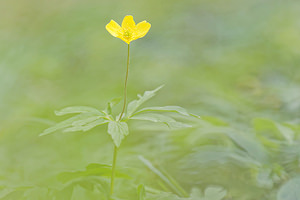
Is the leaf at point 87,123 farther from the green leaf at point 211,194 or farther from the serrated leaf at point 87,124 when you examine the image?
the green leaf at point 211,194

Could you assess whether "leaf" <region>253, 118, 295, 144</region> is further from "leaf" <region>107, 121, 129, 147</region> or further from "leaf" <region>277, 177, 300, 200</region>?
"leaf" <region>107, 121, 129, 147</region>

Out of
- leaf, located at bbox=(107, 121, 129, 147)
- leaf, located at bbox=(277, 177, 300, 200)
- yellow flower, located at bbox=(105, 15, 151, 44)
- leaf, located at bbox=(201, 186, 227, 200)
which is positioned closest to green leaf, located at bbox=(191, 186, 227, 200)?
leaf, located at bbox=(201, 186, 227, 200)

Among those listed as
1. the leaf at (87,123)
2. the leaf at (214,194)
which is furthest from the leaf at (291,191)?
the leaf at (87,123)

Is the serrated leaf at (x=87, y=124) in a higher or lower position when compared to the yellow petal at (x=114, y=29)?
lower

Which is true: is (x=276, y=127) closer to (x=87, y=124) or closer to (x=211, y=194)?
(x=211, y=194)

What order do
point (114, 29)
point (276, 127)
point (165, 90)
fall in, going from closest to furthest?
1. point (114, 29)
2. point (276, 127)
3. point (165, 90)

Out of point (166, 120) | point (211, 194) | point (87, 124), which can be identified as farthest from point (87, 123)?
point (211, 194)

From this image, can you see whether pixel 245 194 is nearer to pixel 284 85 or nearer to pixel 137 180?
pixel 137 180
